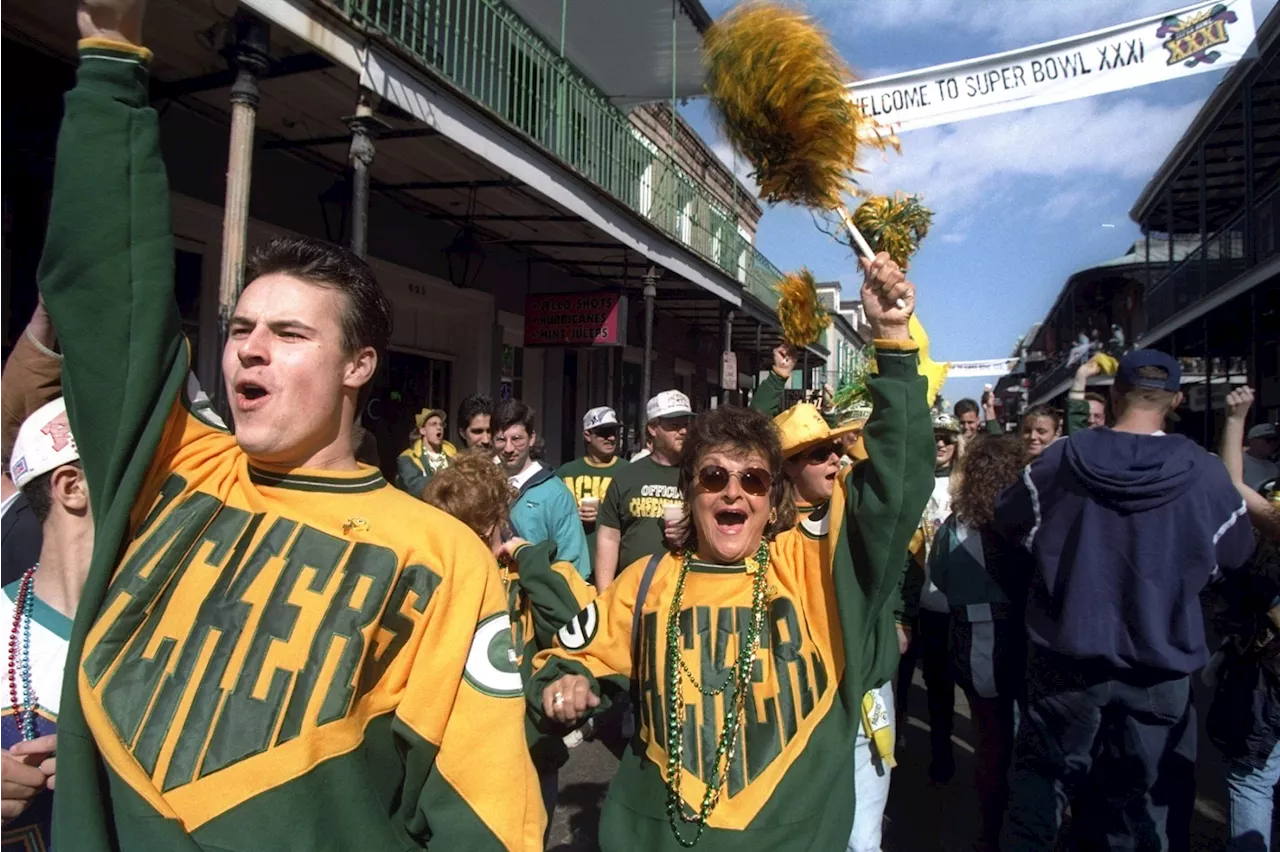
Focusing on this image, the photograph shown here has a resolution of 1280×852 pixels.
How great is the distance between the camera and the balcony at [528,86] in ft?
21.2

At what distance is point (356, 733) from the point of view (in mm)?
1388

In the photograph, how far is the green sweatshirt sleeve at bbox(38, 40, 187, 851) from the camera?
1327 millimetres

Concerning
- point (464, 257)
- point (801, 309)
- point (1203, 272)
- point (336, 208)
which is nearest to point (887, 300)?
point (801, 309)

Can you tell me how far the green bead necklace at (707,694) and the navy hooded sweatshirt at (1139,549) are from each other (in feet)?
5.32

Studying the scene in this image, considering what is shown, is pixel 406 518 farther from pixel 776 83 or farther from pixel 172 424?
pixel 776 83

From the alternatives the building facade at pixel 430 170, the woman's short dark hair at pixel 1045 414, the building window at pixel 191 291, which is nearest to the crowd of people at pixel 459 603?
the woman's short dark hair at pixel 1045 414

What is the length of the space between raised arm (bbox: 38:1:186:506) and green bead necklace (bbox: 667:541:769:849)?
1.32m

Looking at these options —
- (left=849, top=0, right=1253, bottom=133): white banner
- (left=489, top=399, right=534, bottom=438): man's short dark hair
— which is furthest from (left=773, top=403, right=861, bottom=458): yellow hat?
(left=489, top=399, right=534, bottom=438): man's short dark hair

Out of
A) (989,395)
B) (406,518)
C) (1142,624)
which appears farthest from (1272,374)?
(406,518)

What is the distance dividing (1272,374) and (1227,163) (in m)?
4.16

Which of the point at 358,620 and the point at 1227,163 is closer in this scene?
the point at 358,620

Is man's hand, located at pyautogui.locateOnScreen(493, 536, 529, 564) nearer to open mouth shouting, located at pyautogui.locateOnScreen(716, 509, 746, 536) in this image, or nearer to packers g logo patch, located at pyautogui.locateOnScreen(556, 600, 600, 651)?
packers g logo patch, located at pyautogui.locateOnScreen(556, 600, 600, 651)

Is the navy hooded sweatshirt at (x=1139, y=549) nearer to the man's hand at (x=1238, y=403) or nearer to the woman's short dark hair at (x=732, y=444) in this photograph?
the man's hand at (x=1238, y=403)

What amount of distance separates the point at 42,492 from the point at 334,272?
3.49ft
